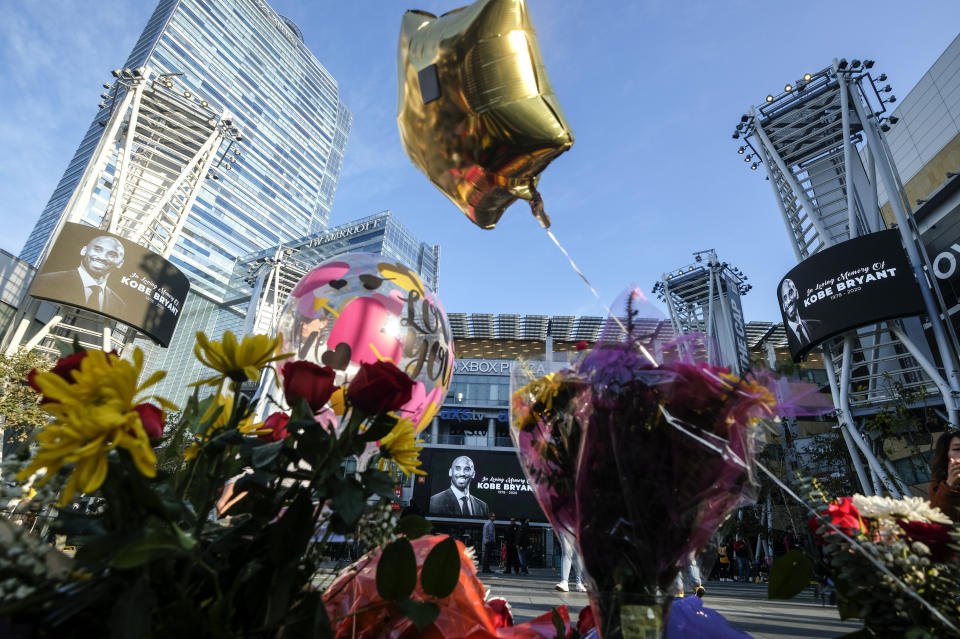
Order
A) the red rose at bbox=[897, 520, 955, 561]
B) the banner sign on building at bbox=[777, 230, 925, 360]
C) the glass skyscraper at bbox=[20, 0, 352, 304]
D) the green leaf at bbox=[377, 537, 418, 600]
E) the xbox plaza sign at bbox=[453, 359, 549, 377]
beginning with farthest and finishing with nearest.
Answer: the glass skyscraper at bbox=[20, 0, 352, 304]
the xbox plaza sign at bbox=[453, 359, 549, 377]
the banner sign on building at bbox=[777, 230, 925, 360]
the red rose at bbox=[897, 520, 955, 561]
the green leaf at bbox=[377, 537, 418, 600]

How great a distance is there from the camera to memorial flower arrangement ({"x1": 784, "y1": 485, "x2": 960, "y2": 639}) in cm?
76

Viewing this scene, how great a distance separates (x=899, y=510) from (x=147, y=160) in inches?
934

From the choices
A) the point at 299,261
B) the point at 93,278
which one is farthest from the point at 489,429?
the point at 299,261

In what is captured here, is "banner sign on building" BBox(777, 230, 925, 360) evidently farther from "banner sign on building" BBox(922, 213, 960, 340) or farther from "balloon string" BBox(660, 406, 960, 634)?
"balloon string" BBox(660, 406, 960, 634)

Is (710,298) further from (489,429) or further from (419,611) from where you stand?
(419,611)

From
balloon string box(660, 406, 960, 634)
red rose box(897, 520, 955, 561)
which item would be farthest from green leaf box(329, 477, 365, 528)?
red rose box(897, 520, 955, 561)

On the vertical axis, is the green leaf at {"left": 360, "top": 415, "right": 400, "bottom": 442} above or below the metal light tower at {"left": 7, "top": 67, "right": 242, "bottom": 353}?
below

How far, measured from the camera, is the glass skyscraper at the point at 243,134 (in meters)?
64.1

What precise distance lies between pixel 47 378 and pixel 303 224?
88.4m

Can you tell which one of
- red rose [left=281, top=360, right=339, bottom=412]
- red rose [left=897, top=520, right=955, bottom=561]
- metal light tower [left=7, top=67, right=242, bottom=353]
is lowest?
red rose [left=897, top=520, right=955, bottom=561]

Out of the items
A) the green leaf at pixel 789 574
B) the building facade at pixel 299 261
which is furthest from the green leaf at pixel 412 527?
the building facade at pixel 299 261

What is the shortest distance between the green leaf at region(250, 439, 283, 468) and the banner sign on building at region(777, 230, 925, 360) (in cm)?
1530

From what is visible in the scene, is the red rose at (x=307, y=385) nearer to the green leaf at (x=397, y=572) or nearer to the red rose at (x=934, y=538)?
the green leaf at (x=397, y=572)

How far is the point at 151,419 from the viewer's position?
0.72m
